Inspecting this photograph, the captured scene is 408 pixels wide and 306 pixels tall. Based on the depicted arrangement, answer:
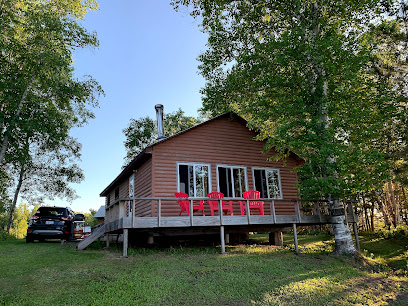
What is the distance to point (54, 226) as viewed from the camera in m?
13.8

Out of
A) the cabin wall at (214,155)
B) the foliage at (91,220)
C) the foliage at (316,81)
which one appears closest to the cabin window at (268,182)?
the cabin wall at (214,155)

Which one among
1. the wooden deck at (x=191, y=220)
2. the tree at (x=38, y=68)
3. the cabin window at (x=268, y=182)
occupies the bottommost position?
the wooden deck at (x=191, y=220)

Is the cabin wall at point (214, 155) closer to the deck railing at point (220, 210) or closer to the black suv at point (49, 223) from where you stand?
the deck railing at point (220, 210)

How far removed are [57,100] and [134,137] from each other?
13.9 m

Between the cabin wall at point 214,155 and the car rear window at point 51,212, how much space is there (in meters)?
5.61

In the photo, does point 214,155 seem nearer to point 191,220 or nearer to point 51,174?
point 191,220

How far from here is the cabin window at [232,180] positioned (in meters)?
12.8

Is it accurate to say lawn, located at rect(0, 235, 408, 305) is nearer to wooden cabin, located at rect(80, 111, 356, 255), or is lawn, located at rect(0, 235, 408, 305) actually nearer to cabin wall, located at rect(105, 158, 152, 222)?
wooden cabin, located at rect(80, 111, 356, 255)

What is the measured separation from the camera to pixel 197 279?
665cm

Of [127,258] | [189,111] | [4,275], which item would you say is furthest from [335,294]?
[189,111]

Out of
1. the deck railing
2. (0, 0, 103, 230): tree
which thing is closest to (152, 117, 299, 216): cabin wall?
the deck railing

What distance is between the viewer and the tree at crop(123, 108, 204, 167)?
108ft

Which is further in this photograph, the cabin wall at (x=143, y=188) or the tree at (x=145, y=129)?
the tree at (x=145, y=129)

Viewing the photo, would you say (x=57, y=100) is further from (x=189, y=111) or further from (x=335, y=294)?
(x=335, y=294)
